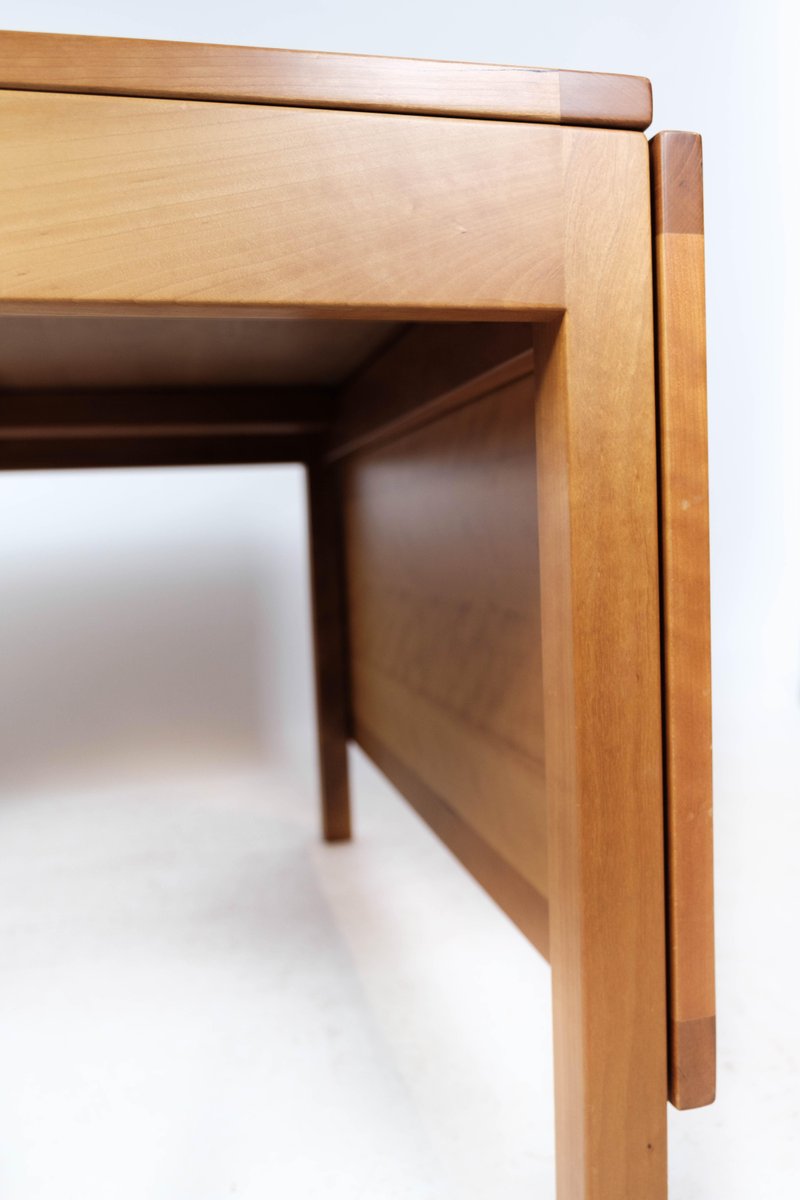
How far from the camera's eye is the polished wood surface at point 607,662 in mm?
531

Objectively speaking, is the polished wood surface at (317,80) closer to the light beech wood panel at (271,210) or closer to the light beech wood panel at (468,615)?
the light beech wood panel at (271,210)

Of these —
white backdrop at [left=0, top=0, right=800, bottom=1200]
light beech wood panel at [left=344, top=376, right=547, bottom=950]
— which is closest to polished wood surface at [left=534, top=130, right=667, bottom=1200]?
light beech wood panel at [left=344, top=376, right=547, bottom=950]

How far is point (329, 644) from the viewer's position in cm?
172

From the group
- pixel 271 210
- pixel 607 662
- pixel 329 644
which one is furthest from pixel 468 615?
pixel 329 644

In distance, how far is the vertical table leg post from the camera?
5.55 feet

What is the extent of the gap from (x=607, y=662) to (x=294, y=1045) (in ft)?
2.10

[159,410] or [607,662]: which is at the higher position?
[159,410]

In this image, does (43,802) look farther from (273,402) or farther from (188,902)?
(273,402)

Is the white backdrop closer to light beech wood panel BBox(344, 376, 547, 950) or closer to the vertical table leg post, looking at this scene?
light beech wood panel BBox(344, 376, 547, 950)

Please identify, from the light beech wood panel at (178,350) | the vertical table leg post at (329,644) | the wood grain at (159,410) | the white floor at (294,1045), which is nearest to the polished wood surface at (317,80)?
the light beech wood panel at (178,350)

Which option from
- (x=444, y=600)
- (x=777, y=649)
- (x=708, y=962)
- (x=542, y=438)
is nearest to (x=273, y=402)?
(x=444, y=600)

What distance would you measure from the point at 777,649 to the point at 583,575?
174cm

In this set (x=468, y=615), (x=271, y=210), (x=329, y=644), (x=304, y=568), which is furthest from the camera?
(x=304, y=568)

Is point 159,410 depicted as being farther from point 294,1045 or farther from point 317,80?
point 317,80
